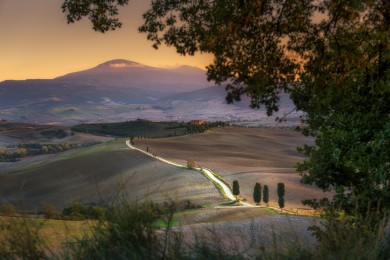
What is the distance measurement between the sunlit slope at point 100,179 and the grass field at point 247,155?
6392 millimetres

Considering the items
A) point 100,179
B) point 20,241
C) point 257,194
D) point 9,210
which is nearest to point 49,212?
point 9,210

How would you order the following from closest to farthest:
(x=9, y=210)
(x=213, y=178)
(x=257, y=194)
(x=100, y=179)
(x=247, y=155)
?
1. (x=9, y=210)
2. (x=257, y=194)
3. (x=100, y=179)
4. (x=213, y=178)
5. (x=247, y=155)

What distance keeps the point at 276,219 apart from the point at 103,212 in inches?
1094

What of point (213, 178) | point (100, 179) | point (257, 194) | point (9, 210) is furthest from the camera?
point (213, 178)

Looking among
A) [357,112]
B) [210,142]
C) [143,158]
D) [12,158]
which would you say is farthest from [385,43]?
[12,158]

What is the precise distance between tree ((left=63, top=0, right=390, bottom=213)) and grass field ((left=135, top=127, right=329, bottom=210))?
43.3 meters

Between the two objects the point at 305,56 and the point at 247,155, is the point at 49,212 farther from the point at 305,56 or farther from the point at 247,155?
the point at 247,155

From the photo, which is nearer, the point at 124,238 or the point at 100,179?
Result: the point at 124,238

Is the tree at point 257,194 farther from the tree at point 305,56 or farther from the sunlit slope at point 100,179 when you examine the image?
the tree at point 305,56

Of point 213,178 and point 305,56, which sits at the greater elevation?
point 305,56

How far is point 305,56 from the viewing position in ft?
46.5

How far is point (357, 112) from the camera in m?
14.5

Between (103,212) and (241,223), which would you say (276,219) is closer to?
(241,223)

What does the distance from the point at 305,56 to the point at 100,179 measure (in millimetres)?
60042
